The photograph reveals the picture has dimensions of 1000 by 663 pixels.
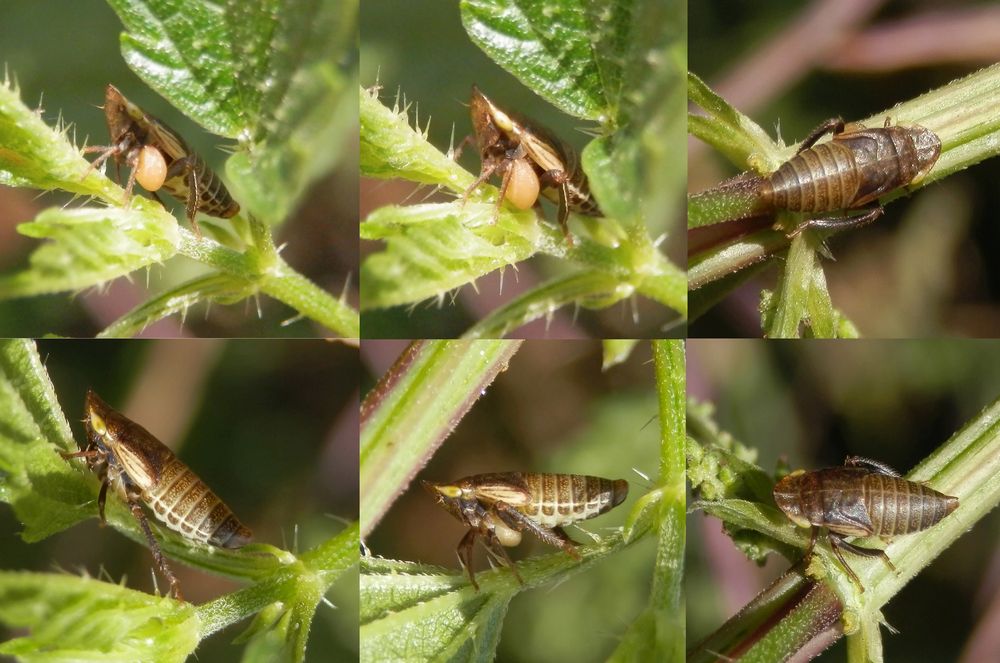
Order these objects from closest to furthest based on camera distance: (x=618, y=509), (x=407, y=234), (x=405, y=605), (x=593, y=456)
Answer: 1. (x=407, y=234)
2. (x=405, y=605)
3. (x=618, y=509)
4. (x=593, y=456)

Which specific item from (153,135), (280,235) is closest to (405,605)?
(280,235)

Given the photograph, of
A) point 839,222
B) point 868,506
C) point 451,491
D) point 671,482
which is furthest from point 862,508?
point 451,491

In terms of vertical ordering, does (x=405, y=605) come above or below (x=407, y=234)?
below

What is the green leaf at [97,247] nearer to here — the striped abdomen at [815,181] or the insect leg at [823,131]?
the striped abdomen at [815,181]

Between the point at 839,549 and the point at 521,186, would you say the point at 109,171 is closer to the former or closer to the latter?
the point at 521,186

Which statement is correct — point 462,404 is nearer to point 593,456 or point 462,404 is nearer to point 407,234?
point 407,234

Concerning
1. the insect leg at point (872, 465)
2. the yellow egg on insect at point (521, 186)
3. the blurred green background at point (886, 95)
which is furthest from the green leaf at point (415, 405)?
the blurred green background at point (886, 95)
